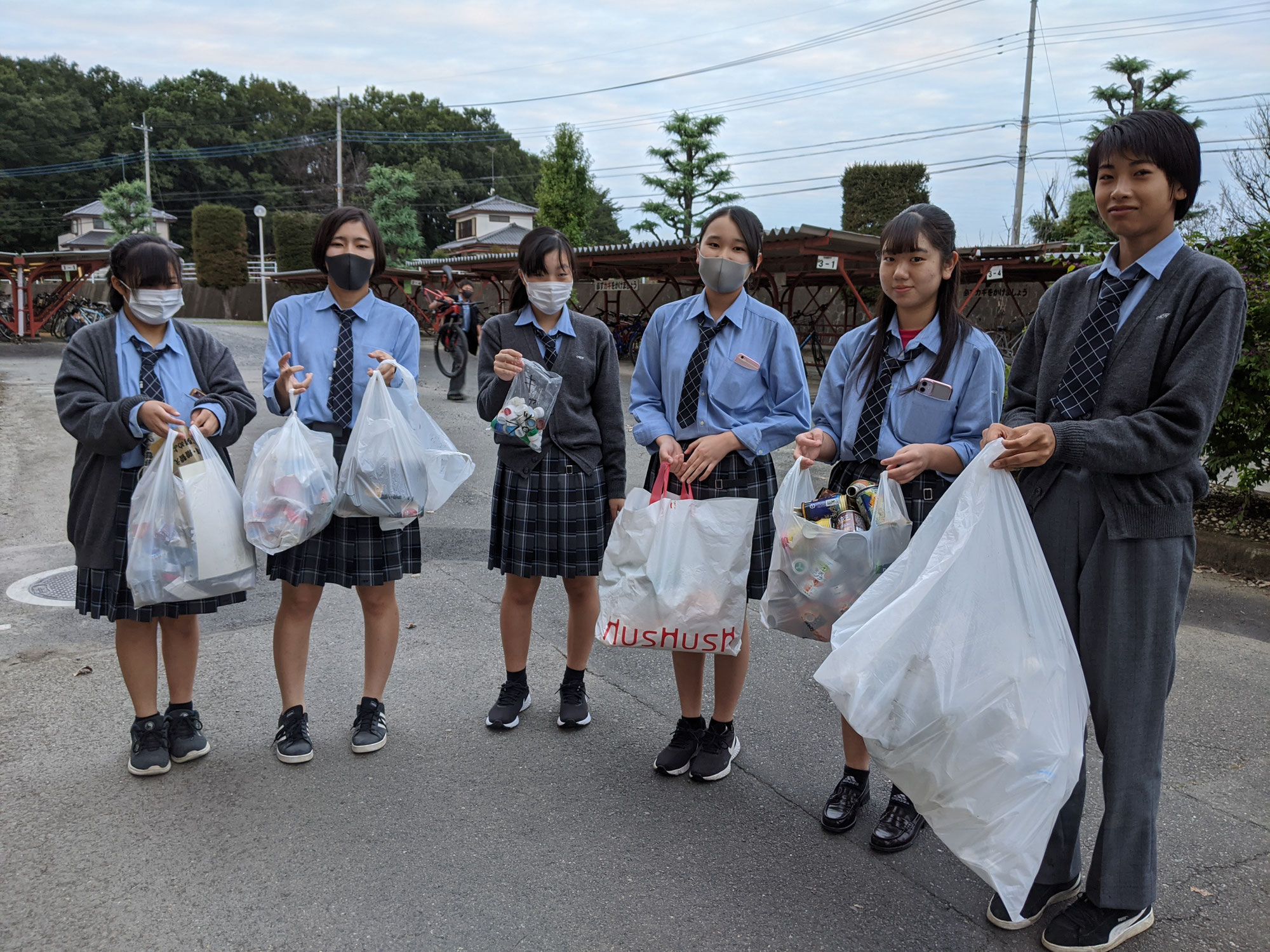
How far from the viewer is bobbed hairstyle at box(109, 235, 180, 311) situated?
2742 millimetres

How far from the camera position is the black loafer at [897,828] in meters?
2.48

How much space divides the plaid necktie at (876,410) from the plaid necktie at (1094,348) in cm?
48

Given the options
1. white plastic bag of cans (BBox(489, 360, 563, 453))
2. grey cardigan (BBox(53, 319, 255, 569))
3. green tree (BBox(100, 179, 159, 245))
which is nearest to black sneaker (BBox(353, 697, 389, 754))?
grey cardigan (BBox(53, 319, 255, 569))

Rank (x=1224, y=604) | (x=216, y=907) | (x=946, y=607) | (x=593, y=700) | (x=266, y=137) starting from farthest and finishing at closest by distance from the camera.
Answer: (x=266, y=137) < (x=1224, y=604) < (x=593, y=700) < (x=216, y=907) < (x=946, y=607)

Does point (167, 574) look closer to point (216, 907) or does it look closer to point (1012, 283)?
point (216, 907)

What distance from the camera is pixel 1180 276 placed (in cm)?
196

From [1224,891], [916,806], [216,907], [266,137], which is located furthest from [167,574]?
[266,137]

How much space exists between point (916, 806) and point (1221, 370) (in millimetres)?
1171

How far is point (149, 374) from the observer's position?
9.20 ft

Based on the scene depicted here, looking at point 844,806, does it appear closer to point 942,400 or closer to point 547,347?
point 942,400

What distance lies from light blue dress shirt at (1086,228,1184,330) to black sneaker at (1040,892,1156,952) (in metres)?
1.38

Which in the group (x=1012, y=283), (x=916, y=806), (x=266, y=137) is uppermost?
(x=266, y=137)

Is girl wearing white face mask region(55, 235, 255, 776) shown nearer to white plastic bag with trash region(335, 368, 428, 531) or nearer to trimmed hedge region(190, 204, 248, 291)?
white plastic bag with trash region(335, 368, 428, 531)

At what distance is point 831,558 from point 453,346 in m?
12.1
